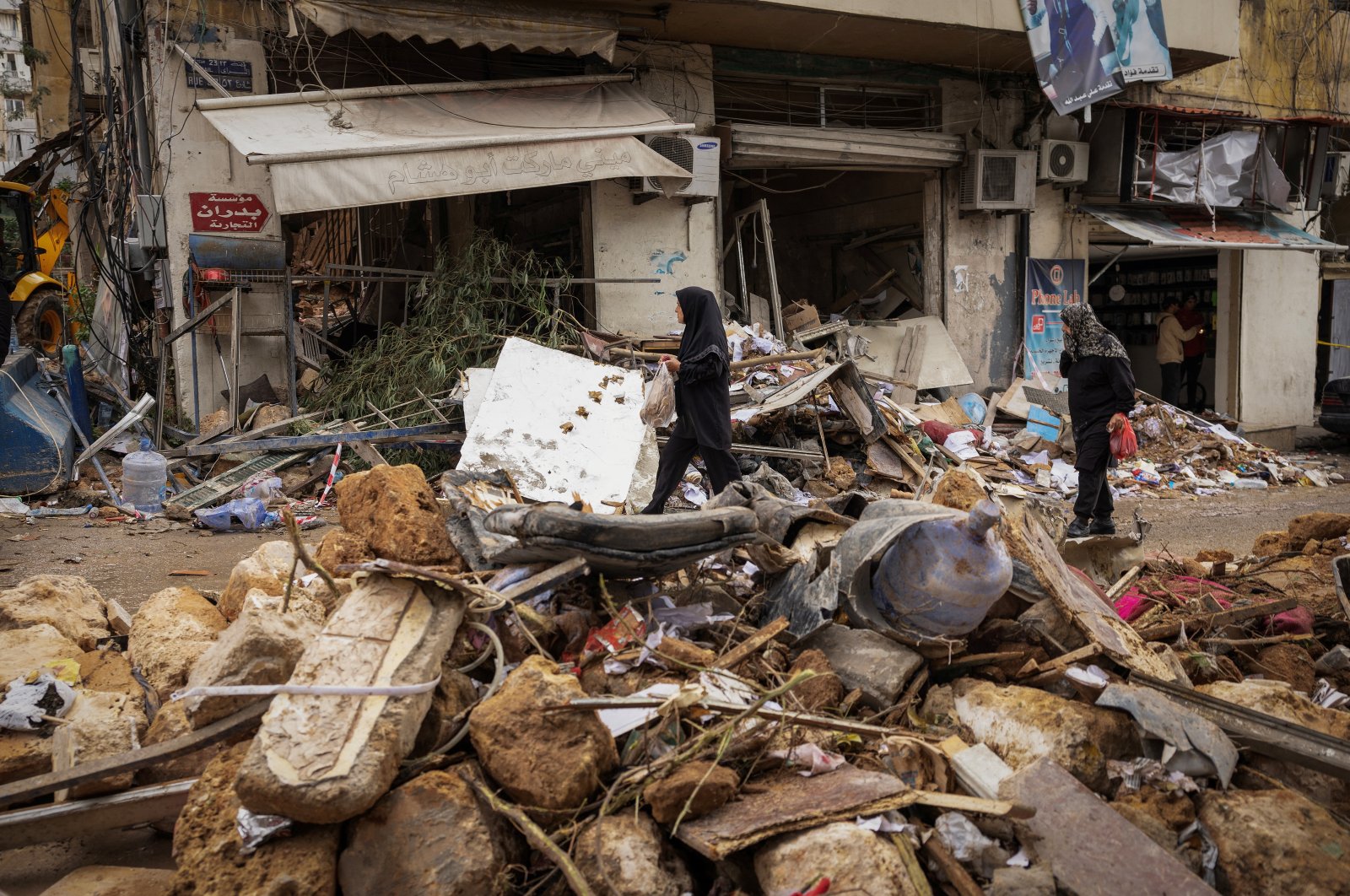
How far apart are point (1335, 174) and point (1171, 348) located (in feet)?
12.1

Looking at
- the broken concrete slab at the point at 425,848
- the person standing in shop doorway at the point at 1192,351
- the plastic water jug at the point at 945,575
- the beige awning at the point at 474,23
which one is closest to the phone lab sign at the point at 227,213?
the beige awning at the point at 474,23

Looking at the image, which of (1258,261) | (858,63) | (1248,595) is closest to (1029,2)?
(858,63)

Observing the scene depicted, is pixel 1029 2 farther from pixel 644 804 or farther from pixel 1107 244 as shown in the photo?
pixel 644 804

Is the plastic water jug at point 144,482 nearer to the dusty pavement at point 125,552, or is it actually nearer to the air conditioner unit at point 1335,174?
the dusty pavement at point 125,552

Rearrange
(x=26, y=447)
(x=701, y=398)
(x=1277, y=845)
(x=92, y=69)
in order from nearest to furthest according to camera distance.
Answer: (x=1277, y=845)
(x=701, y=398)
(x=26, y=447)
(x=92, y=69)

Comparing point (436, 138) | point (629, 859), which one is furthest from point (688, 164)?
→ point (629, 859)

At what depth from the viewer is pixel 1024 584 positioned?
3.60 metres

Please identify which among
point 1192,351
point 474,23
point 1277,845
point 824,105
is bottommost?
point 1277,845

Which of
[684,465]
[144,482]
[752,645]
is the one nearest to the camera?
[752,645]

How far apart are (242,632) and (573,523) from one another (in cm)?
106

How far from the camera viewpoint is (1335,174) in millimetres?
13828

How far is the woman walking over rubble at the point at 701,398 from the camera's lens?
20.2 feet

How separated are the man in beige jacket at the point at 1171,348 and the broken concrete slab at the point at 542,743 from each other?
12589mm

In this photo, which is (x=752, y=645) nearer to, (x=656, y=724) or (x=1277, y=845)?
(x=656, y=724)
